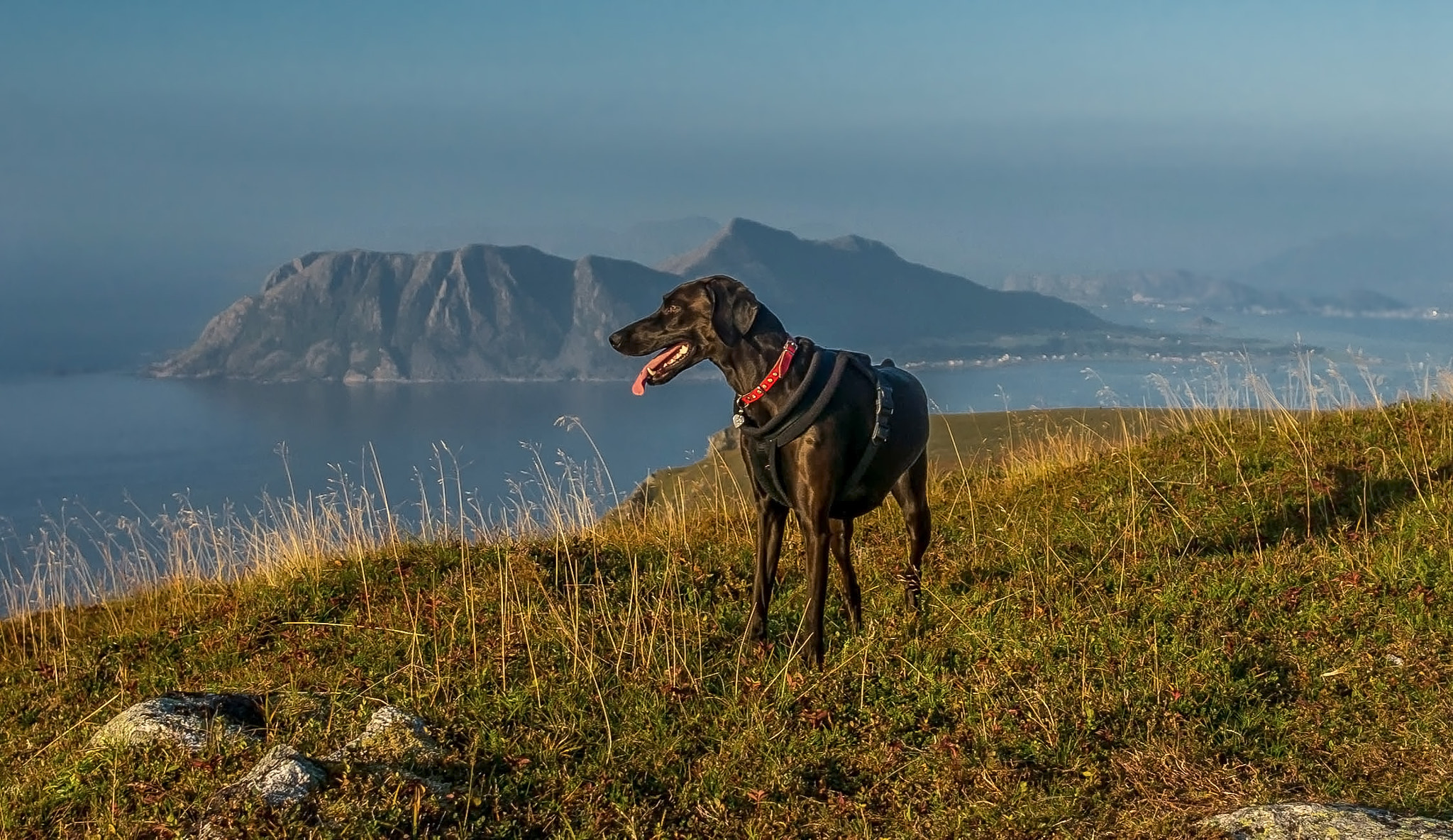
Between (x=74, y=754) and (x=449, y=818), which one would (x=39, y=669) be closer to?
(x=74, y=754)

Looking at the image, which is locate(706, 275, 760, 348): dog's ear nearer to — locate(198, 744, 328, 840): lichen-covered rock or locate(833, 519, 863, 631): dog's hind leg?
locate(833, 519, 863, 631): dog's hind leg

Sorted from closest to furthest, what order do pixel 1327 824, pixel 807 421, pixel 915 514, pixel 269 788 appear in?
1. pixel 1327 824
2. pixel 269 788
3. pixel 807 421
4. pixel 915 514

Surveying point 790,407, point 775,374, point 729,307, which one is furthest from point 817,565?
point 729,307

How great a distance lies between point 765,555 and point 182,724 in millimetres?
3270

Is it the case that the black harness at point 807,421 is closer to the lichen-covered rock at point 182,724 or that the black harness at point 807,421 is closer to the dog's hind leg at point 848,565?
the dog's hind leg at point 848,565

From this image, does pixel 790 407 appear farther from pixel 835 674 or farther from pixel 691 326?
pixel 835 674

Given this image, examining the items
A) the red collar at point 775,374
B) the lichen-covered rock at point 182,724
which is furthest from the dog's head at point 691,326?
the lichen-covered rock at point 182,724

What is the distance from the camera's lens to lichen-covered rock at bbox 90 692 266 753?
522 cm

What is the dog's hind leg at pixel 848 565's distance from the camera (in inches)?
272

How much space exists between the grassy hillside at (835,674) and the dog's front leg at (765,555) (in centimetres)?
22

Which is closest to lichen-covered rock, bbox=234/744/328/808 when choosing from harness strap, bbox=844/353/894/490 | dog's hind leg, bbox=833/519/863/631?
harness strap, bbox=844/353/894/490

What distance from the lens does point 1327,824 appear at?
167 inches

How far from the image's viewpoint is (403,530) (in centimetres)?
1032

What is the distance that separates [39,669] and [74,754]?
3.01 meters
